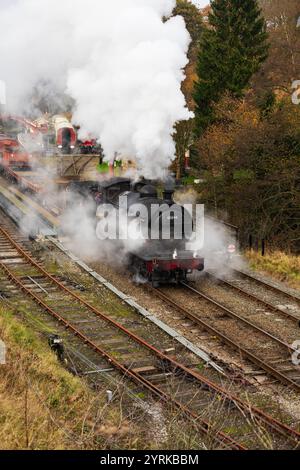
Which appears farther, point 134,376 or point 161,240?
point 161,240

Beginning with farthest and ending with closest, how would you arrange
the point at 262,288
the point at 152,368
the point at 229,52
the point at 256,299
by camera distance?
the point at 229,52 → the point at 262,288 → the point at 256,299 → the point at 152,368

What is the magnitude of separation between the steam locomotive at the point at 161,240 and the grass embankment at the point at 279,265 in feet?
9.00

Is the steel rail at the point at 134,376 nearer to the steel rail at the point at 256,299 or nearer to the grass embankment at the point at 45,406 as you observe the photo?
the grass embankment at the point at 45,406

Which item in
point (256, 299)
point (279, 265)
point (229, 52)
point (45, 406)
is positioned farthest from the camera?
point (229, 52)

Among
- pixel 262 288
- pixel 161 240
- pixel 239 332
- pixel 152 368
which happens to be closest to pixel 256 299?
pixel 262 288

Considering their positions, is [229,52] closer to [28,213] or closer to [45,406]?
[28,213]

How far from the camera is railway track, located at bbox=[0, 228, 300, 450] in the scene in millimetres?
7109

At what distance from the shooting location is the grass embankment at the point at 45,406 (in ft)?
19.0

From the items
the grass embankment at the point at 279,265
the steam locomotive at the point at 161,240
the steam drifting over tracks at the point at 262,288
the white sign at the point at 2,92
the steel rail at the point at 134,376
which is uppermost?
the white sign at the point at 2,92

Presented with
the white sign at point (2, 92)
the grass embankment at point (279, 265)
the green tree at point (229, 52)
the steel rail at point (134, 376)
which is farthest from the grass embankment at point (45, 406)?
the green tree at point (229, 52)

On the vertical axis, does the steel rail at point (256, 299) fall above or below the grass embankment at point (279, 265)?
below

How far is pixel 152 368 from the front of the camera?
31.2 ft

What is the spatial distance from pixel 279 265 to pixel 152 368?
7921mm

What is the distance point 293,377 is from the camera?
30.8ft
